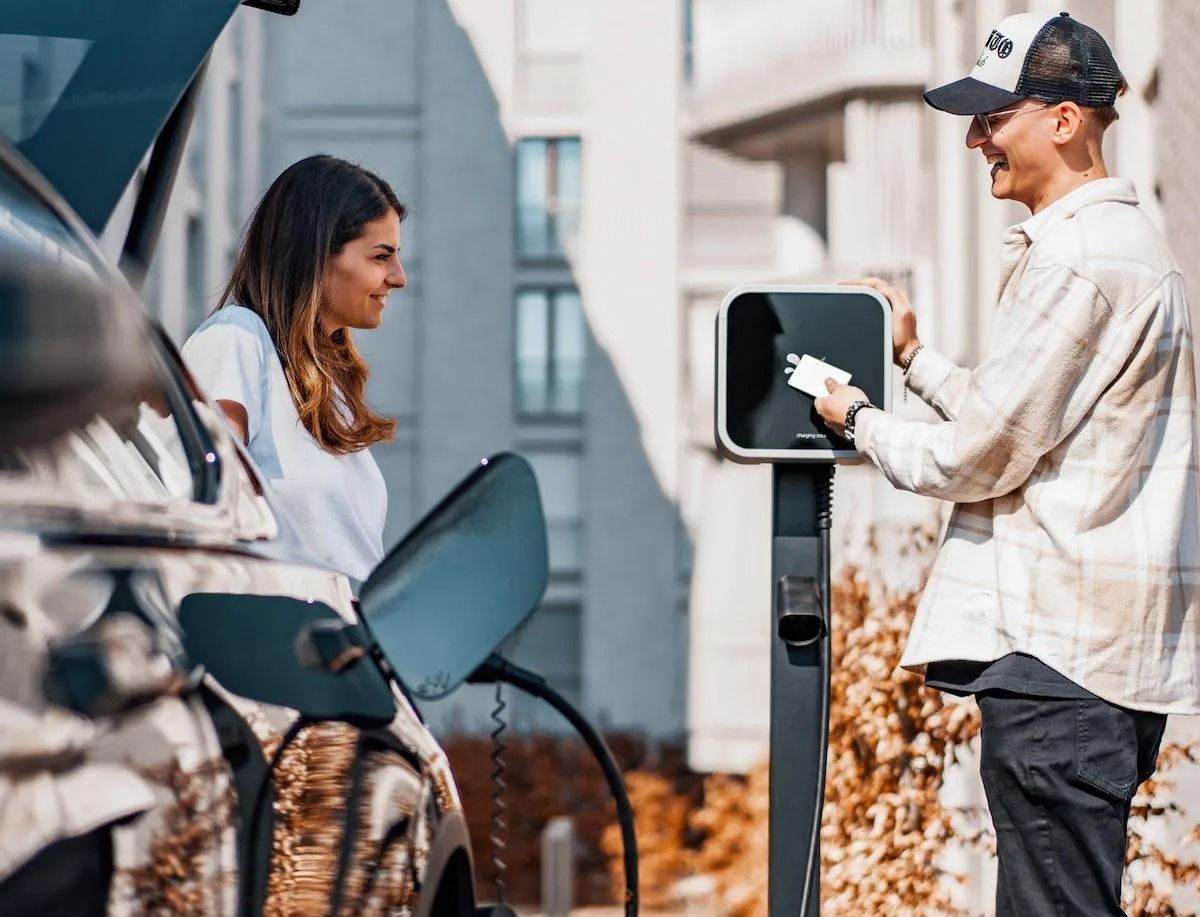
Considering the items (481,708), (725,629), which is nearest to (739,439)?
(725,629)

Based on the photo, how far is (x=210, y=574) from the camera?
1.75 meters

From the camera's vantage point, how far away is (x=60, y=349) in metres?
1.58

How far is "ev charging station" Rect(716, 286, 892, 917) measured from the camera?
309 centimetres

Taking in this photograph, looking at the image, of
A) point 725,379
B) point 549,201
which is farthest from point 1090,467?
point 549,201

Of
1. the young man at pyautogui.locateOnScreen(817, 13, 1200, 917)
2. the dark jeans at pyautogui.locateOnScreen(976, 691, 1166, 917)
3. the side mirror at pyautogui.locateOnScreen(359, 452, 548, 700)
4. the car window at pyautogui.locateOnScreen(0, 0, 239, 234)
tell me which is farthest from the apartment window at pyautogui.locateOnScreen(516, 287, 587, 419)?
Answer: the side mirror at pyautogui.locateOnScreen(359, 452, 548, 700)

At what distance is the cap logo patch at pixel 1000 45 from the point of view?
2922 mm

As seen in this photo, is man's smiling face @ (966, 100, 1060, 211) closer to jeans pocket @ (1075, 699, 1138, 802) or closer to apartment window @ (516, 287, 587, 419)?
jeans pocket @ (1075, 699, 1138, 802)

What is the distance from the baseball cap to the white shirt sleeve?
1110 millimetres

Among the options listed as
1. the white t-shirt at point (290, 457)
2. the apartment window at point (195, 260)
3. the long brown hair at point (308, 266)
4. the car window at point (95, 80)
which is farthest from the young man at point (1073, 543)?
the apartment window at point (195, 260)

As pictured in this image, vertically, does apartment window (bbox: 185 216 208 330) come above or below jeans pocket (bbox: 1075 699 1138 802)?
above

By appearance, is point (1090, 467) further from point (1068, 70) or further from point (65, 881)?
point (65, 881)

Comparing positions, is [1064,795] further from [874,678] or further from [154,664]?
[874,678]

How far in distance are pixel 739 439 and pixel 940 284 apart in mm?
11669

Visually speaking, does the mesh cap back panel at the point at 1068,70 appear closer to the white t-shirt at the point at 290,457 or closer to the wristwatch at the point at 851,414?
the wristwatch at the point at 851,414
